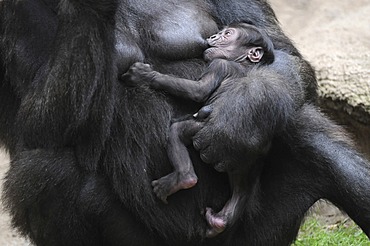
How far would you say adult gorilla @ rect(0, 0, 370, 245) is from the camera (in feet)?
12.8

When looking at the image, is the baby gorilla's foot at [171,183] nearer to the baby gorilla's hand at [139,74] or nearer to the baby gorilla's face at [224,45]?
the baby gorilla's hand at [139,74]

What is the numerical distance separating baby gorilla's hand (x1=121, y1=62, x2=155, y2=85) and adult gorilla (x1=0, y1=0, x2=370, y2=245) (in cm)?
4

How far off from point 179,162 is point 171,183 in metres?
0.09

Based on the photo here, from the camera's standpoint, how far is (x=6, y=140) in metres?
4.45

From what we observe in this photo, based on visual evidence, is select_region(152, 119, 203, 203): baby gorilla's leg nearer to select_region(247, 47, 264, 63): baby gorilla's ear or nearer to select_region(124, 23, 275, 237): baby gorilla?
select_region(124, 23, 275, 237): baby gorilla

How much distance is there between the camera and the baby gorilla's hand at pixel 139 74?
13.3 feet

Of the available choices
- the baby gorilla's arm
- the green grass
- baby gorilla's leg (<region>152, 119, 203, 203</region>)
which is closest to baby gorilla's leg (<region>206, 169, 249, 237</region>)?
baby gorilla's leg (<region>152, 119, 203, 203</region>)

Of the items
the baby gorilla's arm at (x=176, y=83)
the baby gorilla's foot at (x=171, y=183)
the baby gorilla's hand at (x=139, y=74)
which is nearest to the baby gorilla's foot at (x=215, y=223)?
the baby gorilla's foot at (x=171, y=183)

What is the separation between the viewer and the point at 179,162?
395 cm

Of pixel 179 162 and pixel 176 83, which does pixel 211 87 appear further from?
pixel 179 162

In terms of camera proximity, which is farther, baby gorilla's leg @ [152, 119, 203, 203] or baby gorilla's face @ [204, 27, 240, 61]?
baby gorilla's face @ [204, 27, 240, 61]

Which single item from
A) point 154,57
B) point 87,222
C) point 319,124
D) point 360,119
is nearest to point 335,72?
point 360,119

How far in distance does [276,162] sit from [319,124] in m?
0.25

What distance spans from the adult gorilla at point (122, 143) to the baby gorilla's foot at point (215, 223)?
4 centimetres
